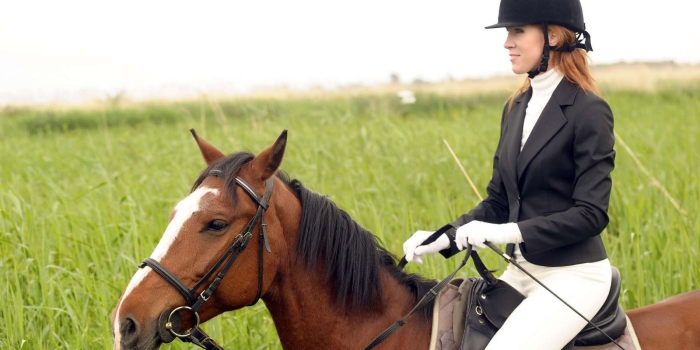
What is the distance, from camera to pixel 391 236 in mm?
5379

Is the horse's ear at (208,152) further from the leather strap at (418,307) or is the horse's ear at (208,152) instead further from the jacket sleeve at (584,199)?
the jacket sleeve at (584,199)

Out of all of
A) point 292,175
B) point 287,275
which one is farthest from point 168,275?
point 292,175

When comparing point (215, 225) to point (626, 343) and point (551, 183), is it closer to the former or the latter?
point (551, 183)

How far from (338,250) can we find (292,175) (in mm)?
4581

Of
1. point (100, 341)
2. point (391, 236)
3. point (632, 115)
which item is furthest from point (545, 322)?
point (632, 115)

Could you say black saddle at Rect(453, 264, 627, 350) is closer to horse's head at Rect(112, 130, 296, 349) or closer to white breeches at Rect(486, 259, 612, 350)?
white breeches at Rect(486, 259, 612, 350)

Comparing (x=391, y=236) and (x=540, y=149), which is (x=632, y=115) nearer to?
(x=391, y=236)

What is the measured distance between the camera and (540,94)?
8.75 feet

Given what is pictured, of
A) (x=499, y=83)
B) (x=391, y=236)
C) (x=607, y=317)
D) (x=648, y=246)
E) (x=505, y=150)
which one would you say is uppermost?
(x=505, y=150)

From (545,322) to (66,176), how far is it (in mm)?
7771

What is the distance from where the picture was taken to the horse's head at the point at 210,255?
7.19 feet

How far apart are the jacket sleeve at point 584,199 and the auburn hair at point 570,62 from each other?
207mm

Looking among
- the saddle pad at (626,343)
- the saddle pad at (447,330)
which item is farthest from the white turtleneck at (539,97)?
the saddle pad at (626,343)

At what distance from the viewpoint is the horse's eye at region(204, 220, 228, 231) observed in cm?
229
